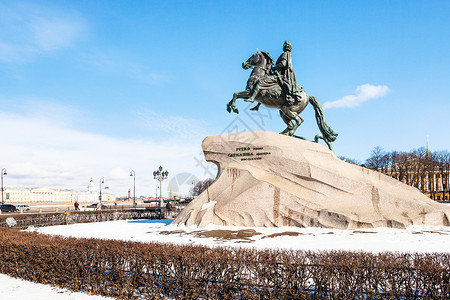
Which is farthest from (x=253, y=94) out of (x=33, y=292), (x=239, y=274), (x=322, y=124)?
(x=33, y=292)

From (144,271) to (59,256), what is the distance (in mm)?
2014

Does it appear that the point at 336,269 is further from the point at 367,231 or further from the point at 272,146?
the point at 272,146

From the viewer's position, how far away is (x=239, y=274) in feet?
16.6

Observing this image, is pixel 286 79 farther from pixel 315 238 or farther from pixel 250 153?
pixel 315 238

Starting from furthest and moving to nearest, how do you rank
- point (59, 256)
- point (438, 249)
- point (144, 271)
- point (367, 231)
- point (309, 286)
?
1. point (367, 231)
2. point (438, 249)
3. point (59, 256)
4. point (144, 271)
5. point (309, 286)

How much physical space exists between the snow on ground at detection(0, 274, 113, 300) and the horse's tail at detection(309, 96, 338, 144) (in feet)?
39.6

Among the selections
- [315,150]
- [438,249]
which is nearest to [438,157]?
[315,150]

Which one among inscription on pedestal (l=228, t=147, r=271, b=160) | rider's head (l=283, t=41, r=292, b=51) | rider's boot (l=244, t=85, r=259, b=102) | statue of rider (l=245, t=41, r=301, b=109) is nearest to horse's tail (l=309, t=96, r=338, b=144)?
statue of rider (l=245, t=41, r=301, b=109)

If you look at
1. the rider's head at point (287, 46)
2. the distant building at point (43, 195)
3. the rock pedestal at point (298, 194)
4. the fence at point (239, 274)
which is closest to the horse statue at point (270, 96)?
the rider's head at point (287, 46)

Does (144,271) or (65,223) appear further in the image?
(65,223)

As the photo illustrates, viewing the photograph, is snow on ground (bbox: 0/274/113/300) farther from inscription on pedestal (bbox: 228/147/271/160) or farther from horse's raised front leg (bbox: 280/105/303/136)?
horse's raised front leg (bbox: 280/105/303/136)

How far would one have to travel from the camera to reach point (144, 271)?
5.74m

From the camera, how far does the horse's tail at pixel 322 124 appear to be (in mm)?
15396

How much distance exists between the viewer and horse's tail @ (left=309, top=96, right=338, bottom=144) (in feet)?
50.5
